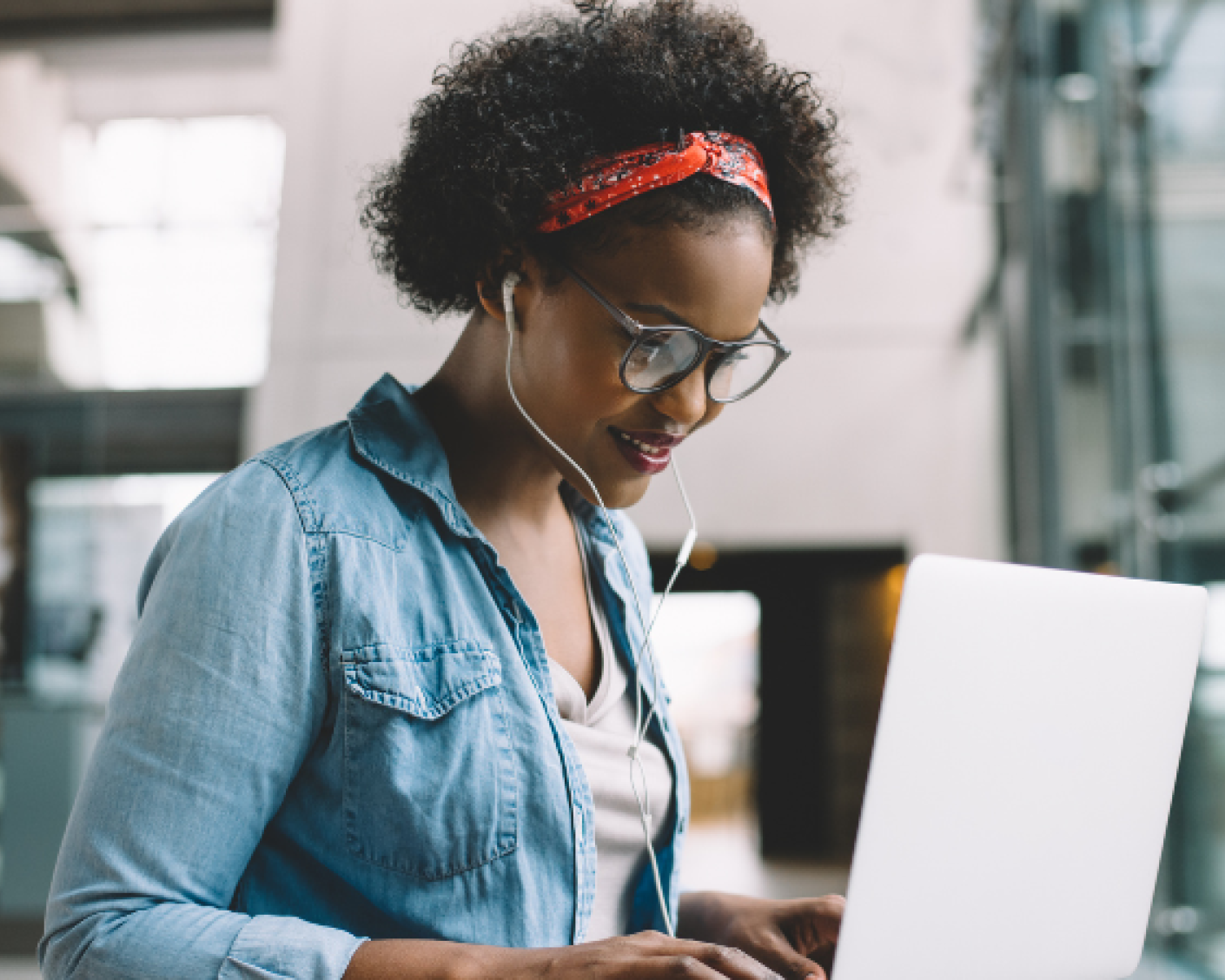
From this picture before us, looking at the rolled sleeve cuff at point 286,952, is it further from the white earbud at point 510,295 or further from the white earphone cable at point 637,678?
the white earbud at point 510,295

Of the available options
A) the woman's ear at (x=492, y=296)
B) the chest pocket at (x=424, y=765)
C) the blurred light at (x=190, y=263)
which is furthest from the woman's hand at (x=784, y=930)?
the blurred light at (x=190, y=263)

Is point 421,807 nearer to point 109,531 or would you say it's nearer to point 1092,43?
point 1092,43

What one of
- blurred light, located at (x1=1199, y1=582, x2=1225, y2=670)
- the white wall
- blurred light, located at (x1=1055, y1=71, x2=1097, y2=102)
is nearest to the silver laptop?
blurred light, located at (x1=1199, y1=582, x2=1225, y2=670)

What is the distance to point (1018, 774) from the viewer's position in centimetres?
80

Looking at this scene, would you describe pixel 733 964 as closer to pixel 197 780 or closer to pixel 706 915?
pixel 197 780

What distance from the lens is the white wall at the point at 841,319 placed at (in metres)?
4.41

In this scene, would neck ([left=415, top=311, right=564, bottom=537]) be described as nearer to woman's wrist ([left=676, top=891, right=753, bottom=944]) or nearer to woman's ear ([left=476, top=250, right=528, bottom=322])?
woman's ear ([left=476, top=250, right=528, bottom=322])

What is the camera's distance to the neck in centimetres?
107

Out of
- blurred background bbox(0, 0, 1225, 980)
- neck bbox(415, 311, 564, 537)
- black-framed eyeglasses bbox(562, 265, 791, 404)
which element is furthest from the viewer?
blurred background bbox(0, 0, 1225, 980)

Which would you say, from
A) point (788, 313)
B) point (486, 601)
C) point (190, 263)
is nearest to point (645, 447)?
point (486, 601)

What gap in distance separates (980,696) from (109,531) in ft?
16.7

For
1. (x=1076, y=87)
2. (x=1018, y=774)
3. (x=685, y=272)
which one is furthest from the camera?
(x=1076, y=87)

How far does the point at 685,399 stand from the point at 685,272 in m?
0.11

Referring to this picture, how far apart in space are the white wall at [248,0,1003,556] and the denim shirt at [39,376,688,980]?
340 centimetres
